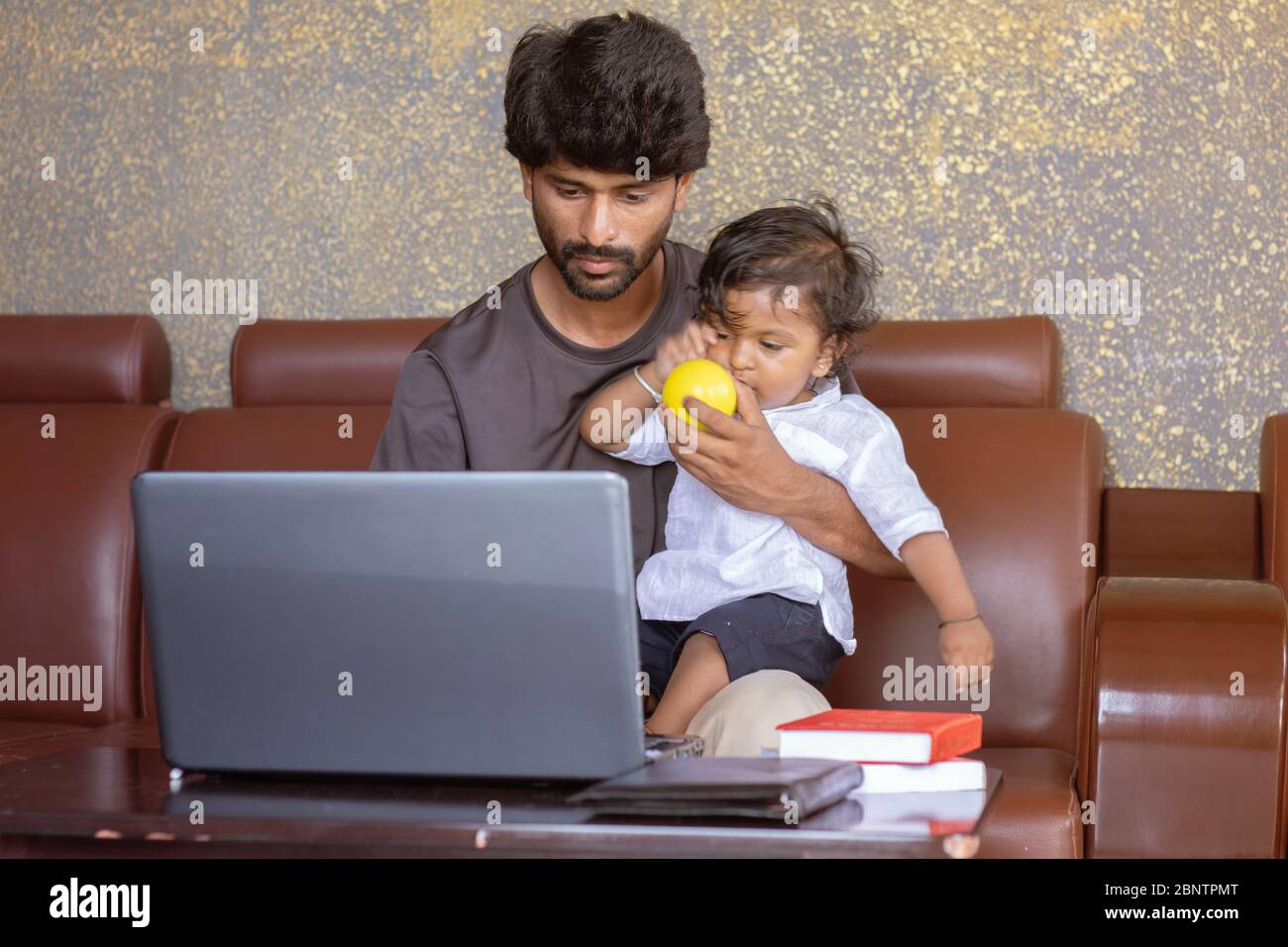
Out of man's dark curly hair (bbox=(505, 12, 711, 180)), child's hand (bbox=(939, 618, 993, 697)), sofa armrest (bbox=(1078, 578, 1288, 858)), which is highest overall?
man's dark curly hair (bbox=(505, 12, 711, 180))

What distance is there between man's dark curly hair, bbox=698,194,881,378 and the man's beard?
120mm

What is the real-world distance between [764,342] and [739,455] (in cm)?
19

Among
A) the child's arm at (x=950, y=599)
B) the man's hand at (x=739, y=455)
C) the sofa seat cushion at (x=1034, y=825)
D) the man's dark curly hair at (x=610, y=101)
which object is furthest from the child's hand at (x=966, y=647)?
the man's dark curly hair at (x=610, y=101)

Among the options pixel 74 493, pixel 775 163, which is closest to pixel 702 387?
pixel 775 163

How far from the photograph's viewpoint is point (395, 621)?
45.7 inches

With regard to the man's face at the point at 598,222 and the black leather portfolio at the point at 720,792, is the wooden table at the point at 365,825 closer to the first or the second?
the black leather portfolio at the point at 720,792

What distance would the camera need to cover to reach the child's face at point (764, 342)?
1.90 m

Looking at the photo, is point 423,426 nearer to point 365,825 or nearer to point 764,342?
point 764,342

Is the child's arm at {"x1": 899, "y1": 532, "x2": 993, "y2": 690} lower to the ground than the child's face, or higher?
lower

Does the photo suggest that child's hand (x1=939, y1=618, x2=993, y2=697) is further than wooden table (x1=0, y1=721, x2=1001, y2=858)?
Yes

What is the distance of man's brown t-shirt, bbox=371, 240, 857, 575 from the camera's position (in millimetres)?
2096

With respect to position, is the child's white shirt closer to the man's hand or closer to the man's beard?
the man's hand

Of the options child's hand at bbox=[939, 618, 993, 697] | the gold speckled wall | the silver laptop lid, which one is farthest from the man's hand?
the gold speckled wall
